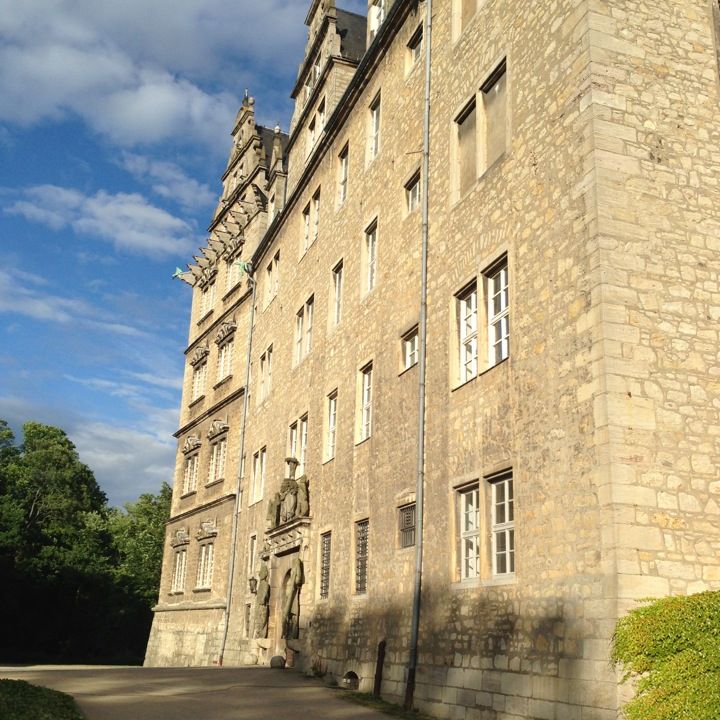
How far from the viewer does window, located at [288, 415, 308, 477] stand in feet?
64.7

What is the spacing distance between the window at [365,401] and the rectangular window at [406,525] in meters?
2.68

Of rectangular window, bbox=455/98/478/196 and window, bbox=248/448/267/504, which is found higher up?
rectangular window, bbox=455/98/478/196

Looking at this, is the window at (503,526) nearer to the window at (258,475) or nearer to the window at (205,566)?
the window at (258,475)

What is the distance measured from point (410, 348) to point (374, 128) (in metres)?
6.08

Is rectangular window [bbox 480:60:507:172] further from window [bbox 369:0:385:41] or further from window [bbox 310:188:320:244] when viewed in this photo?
window [bbox 310:188:320:244]

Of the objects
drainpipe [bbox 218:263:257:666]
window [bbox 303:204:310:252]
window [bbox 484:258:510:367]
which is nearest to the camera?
window [bbox 484:258:510:367]

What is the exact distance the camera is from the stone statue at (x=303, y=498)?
18156 millimetres

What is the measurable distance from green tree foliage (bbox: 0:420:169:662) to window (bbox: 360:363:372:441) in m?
28.7

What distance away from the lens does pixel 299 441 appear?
2023 centimetres

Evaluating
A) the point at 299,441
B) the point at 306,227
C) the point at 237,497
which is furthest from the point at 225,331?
the point at 299,441

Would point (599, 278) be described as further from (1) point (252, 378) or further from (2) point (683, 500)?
(1) point (252, 378)

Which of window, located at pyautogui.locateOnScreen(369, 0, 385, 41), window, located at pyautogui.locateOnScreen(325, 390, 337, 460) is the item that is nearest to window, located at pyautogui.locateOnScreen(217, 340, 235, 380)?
window, located at pyautogui.locateOnScreen(325, 390, 337, 460)

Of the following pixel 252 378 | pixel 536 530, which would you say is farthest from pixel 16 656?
pixel 536 530

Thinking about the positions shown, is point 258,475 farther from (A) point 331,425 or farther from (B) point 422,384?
(B) point 422,384
